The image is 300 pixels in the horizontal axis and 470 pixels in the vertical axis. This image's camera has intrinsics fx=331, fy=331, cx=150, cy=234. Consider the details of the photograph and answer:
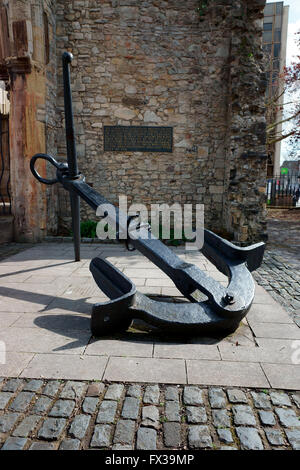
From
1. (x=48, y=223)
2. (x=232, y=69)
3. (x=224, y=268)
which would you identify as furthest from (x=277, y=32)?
(x=224, y=268)

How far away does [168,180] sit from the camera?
7.20 metres

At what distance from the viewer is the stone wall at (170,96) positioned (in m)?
6.55

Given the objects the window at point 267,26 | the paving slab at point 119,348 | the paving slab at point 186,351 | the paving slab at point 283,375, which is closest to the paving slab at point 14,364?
the paving slab at point 119,348

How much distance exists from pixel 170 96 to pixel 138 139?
1118 mm

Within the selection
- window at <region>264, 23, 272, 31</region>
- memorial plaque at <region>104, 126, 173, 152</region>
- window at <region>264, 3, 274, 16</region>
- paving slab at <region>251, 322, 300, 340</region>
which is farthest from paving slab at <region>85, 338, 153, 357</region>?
window at <region>264, 3, 274, 16</region>

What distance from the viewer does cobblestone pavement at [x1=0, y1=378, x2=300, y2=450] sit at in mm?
1421

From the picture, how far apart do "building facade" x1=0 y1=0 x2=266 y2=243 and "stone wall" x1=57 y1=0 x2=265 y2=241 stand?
20mm

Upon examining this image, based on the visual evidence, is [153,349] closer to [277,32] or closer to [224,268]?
[224,268]

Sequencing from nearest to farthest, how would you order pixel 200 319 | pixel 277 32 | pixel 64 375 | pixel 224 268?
pixel 64 375 < pixel 200 319 < pixel 224 268 < pixel 277 32

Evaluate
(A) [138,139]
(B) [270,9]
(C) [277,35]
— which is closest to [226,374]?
(A) [138,139]

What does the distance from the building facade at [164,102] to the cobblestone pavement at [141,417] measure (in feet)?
15.1

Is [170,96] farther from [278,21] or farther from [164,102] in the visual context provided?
[278,21]

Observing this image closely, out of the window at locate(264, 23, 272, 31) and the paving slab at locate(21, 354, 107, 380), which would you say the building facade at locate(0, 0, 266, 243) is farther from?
the window at locate(264, 23, 272, 31)

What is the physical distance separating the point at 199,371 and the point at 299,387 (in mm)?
550
